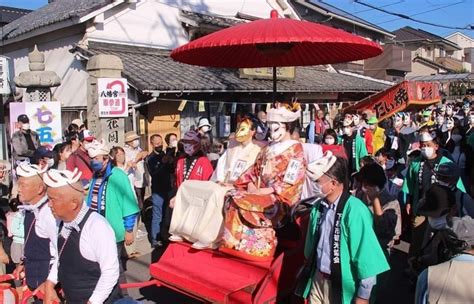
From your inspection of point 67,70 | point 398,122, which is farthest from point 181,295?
point 67,70

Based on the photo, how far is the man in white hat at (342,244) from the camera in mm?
3070

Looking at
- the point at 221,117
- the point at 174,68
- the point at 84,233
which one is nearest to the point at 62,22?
the point at 174,68

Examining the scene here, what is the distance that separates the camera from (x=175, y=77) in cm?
1119

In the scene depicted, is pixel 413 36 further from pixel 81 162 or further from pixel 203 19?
pixel 81 162

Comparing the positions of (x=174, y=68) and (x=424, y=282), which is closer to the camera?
(x=424, y=282)

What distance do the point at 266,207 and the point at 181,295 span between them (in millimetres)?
2023

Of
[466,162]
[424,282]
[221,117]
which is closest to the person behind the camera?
[424,282]

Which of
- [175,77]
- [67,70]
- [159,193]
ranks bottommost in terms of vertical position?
[159,193]

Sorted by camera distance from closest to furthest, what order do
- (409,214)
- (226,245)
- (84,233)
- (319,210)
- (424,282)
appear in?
(424,282) → (84,233) → (319,210) → (226,245) → (409,214)

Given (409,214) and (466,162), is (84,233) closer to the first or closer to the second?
(409,214)

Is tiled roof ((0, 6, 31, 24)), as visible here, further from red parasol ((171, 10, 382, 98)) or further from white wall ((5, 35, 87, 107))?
red parasol ((171, 10, 382, 98))

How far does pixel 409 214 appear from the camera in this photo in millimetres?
5891

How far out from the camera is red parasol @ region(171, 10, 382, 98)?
4543 mm

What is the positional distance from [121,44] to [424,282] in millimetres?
11154
